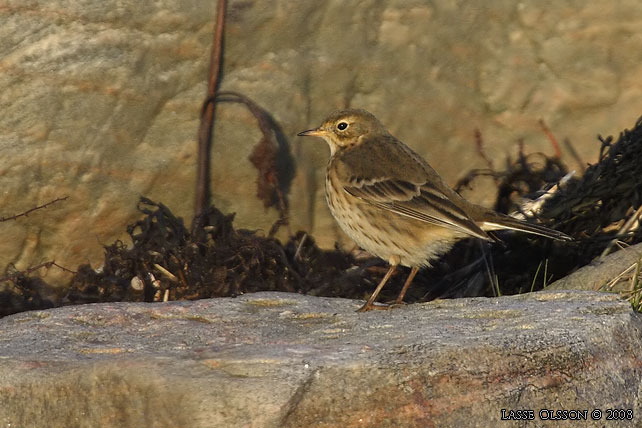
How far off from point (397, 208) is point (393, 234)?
17 cm

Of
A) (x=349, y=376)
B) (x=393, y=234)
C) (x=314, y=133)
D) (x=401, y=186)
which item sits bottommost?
(x=393, y=234)

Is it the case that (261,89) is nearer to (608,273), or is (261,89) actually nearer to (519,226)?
(519,226)

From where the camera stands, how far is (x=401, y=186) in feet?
20.9

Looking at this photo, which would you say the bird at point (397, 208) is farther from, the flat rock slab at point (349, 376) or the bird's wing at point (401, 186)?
the flat rock slab at point (349, 376)

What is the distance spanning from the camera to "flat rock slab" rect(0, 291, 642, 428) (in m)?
4.00

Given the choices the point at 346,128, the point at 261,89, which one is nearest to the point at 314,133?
the point at 346,128

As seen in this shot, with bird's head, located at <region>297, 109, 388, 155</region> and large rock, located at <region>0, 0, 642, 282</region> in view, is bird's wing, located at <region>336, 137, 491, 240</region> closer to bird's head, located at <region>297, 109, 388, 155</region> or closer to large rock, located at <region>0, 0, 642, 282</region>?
bird's head, located at <region>297, 109, 388, 155</region>

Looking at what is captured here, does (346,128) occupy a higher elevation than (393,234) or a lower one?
higher

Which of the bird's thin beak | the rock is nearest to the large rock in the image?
the bird's thin beak

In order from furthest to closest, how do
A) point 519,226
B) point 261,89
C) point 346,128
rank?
point 261,89, point 346,128, point 519,226

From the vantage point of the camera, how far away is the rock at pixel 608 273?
6.21 m

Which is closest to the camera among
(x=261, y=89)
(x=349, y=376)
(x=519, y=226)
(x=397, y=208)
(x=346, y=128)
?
(x=349, y=376)

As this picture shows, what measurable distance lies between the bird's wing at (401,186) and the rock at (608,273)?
38.8 inches

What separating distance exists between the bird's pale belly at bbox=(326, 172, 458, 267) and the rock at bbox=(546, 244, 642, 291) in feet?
2.91
